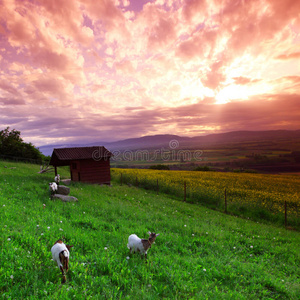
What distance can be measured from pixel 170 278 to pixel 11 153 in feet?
180

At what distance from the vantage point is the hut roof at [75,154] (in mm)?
22016

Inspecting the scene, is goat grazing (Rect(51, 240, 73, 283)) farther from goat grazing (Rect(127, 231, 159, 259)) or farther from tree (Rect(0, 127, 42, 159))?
tree (Rect(0, 127, 42, 159))

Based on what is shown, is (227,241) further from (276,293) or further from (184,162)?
(184,162)

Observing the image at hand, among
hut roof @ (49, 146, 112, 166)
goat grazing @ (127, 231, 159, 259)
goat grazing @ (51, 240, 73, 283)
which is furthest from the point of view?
hut roof @ (49, 146, 112, 166)

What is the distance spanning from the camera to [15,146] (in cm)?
4653

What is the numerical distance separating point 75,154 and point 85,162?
158 centimetres

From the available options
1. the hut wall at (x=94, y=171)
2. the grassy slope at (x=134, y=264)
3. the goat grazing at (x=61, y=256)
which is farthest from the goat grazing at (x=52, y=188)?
the hut wall at (x=94, y=171)

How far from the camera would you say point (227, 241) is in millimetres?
8281

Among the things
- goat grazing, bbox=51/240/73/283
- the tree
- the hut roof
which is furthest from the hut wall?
the tree

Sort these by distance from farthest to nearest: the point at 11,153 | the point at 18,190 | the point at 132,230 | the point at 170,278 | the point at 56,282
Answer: the point at 11,153 < the point at 18,190 < the point at 132,230 < the point at 170,278 < the point at 56,282

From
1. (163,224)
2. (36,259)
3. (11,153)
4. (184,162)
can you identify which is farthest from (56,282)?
(184,162)

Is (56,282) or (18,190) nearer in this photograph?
(56,282)

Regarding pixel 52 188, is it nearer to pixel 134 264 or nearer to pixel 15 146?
pixel 134 264

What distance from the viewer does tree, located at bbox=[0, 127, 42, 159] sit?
152 ft
